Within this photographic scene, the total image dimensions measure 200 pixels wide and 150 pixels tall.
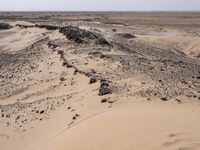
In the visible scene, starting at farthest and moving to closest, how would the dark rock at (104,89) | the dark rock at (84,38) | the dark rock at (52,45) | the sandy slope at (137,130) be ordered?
the dark rock at (52,45) < the dark rock at (84,38) < the dark rock at (104,89) < the sandy slope at (137,130)

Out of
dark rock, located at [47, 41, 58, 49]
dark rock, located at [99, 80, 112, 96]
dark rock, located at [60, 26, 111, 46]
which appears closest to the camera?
dark rock, located at [99, 80, 112, 96]

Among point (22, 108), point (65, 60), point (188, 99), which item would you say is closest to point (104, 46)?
point (65, 60)

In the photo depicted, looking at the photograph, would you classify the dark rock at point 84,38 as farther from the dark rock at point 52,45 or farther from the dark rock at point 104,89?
the dark rock at point 104,89

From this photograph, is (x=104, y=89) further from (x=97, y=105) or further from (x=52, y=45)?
(x=52, y=45)

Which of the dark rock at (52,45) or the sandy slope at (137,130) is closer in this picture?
the sandy slope at (137,130)

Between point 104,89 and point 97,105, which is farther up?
point 104,89

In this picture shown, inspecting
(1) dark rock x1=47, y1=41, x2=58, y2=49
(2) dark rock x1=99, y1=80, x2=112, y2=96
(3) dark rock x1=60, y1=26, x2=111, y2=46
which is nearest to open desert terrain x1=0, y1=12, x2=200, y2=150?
(2) dark rock x1=99, y1=80, x2=112, y2=96

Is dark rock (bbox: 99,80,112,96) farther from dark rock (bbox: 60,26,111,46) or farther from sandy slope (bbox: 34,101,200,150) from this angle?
dark rock (bbox: 60,26,111,46)

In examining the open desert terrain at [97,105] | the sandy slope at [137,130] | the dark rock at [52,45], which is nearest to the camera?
the sandy slope at [137,130]

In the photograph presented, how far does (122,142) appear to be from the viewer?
7.43m

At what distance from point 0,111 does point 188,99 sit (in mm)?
5758

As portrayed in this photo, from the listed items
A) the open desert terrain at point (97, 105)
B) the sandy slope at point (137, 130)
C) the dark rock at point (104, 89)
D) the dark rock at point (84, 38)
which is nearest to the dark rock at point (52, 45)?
the dark rock at point (84, 38)

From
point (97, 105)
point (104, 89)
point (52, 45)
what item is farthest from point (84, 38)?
point (97, 105)

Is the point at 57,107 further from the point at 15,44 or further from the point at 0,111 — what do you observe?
the point at 15,44
